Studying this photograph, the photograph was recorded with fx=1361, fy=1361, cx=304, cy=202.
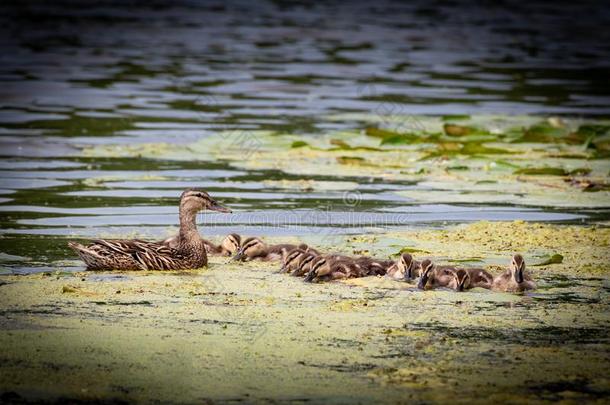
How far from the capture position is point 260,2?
42281 mm

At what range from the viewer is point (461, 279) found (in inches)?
325

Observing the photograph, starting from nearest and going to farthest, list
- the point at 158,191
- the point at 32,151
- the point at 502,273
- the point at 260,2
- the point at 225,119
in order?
the point at 502,273
the point at 158,191
the point at 32,151
the point at 225,119
the point at 260,2

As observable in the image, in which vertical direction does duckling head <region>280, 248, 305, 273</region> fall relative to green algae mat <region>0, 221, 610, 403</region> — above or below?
above

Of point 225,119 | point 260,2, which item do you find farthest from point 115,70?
point 260,2

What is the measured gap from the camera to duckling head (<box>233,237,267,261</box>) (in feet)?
30.3

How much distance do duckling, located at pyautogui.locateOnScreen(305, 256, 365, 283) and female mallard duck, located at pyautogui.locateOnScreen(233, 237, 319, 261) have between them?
65 cm

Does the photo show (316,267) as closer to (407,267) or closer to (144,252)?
(407,267)

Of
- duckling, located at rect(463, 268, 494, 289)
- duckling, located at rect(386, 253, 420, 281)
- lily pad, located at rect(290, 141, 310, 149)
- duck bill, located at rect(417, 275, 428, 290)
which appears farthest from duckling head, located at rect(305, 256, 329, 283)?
lily pad, located at rect(290, 141, 310, 149)

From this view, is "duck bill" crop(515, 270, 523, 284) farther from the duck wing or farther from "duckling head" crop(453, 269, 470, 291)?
the duck wing

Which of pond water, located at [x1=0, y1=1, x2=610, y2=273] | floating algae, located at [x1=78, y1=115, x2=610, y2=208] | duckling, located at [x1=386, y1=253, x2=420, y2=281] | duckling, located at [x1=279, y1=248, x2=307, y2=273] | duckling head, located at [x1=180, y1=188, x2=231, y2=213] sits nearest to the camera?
duckling, located at [x1=386, y1=253, x2=420, y2=281]

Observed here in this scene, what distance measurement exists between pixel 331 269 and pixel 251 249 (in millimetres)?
923

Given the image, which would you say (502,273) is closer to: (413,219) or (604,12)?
(413,219)

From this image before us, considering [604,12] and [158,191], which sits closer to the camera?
[158,191]

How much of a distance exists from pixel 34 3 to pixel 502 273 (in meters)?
32.6
